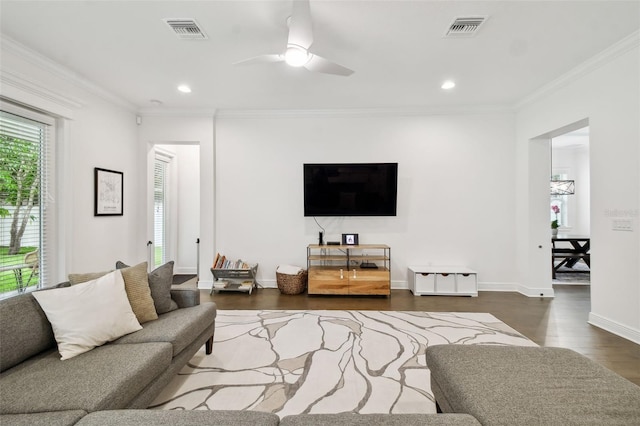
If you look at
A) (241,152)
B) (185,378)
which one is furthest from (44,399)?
(241,152)

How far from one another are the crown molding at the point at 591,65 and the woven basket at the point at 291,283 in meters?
4.04

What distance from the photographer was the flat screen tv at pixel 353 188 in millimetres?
4223

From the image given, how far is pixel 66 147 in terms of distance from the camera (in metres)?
3.20

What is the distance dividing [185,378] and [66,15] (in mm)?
3039

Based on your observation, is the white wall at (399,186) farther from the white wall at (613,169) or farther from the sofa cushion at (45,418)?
the sofa cushion at (45,418)

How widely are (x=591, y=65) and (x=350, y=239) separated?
336cm

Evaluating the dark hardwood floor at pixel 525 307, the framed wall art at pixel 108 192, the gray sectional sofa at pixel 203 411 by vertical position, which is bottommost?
the dark hardwood floor at pixel 525 307

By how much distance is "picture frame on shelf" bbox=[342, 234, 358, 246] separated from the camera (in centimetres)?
420

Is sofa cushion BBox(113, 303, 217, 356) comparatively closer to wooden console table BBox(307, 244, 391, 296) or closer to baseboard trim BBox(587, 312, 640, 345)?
wooden console table BBox(307, 244, 391, 296)

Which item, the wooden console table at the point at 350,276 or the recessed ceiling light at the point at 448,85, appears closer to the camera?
the recessed ceiling light at the point at 448,85

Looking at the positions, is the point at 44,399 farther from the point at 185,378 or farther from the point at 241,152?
A: the point at 241,152

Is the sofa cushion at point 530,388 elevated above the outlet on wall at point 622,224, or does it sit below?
below

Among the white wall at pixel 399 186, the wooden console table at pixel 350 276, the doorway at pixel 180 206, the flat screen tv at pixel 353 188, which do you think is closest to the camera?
the wooden console table at pixel 350 276

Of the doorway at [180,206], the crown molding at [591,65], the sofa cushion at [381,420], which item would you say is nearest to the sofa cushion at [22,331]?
the sofa cushion at [381,420]
